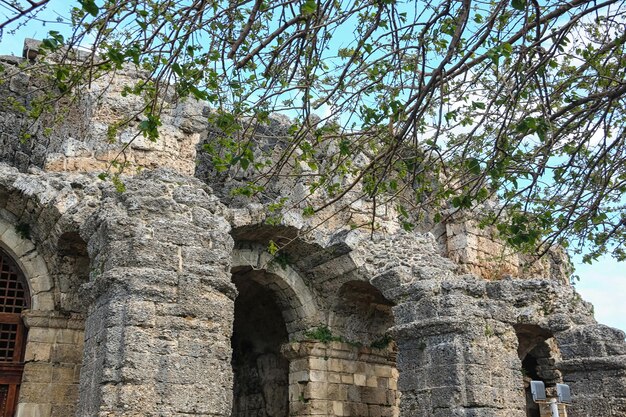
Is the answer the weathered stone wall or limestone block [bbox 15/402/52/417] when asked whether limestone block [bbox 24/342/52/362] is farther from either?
the weathered stone wall

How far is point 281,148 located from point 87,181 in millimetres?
3594

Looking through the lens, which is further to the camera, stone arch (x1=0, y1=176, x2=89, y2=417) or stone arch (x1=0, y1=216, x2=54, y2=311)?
stone arch (x1=0, y1=216, x2=54, y2=311)

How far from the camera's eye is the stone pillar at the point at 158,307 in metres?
5.61

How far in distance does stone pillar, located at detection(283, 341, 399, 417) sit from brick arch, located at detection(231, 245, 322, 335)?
365 millimetres

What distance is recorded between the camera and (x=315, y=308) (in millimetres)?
9859

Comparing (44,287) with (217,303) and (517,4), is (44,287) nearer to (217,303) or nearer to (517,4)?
(217,303)

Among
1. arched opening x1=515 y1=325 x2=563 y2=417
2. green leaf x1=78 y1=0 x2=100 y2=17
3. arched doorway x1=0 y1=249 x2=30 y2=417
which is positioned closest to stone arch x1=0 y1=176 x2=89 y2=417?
arched doorway x1=0 y1=249 x2=30 y2=417

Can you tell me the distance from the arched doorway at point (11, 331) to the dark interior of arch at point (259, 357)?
358 centimetres

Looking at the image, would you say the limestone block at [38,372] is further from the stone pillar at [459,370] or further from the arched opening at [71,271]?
the stone pillar at [459,370]

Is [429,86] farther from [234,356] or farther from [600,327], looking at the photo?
[234,356]

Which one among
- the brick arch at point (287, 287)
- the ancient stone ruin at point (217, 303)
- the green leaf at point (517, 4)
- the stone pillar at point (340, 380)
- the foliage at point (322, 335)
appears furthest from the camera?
the foliage at point (322, 335)

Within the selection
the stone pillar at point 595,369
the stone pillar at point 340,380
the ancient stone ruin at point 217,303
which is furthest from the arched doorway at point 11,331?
the stone pillar at point 595,369

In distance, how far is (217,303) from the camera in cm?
629

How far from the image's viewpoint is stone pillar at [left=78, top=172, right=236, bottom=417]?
18.4ft
